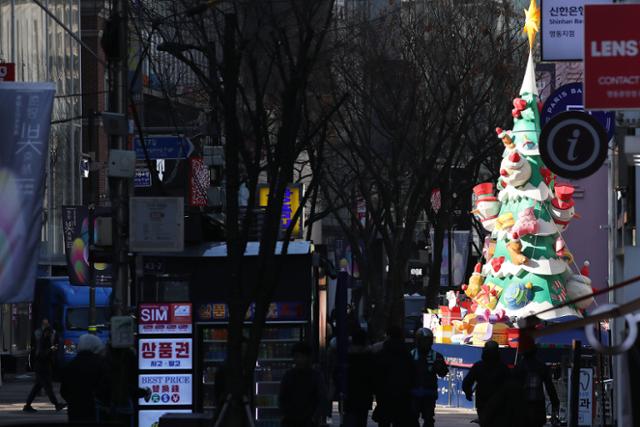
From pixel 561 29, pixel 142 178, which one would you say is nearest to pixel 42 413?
pixel 142 178

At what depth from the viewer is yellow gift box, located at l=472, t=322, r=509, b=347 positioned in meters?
32.5

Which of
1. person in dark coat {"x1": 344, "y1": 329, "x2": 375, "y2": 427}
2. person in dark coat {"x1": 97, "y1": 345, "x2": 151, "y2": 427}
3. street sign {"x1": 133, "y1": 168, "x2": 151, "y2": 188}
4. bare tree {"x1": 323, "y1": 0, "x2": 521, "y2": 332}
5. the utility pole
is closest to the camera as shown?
person in dark coat {"x1": 97, "y1": 345, "x2": 151, "y2": 427}

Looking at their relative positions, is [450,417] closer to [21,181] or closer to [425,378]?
[425,378]

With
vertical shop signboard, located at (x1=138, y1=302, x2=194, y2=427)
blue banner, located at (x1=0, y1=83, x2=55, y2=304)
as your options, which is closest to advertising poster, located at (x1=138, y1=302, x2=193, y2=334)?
vertical shop signboard, located at (x1=138, y1=302, x2=194, y2=427)

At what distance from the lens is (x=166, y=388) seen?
2073cm

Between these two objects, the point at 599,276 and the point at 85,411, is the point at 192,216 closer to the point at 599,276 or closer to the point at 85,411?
the point at 85,411

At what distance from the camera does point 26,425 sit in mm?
9148

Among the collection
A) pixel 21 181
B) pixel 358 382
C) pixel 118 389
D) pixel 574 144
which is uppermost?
pixel 574 144

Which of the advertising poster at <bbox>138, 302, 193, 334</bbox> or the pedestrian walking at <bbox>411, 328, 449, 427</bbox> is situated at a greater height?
the advertising poster at <bbox>138, 302, 193, 334</bbox>

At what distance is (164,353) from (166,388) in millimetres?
485

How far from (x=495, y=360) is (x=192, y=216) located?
6.82m

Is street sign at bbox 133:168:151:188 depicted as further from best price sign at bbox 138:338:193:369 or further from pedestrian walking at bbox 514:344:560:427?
pedestrian walking at bbox 514:344:560:427

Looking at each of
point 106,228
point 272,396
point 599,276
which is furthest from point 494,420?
point 599,276

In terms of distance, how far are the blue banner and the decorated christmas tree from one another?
1991 cm
